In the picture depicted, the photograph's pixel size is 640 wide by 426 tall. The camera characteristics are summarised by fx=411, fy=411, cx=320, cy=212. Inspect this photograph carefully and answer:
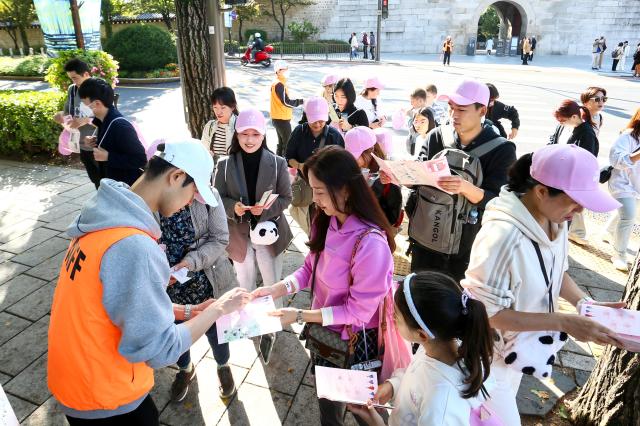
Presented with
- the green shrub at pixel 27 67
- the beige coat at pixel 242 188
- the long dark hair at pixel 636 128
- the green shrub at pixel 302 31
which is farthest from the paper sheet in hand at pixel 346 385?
the green shrub at pixel 302 31

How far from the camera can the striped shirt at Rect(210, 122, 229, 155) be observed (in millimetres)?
4805

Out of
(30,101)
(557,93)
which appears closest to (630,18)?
(557,93)

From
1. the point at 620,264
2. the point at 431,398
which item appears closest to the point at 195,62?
the point at 431,398

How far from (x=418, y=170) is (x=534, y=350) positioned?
130 centimetres

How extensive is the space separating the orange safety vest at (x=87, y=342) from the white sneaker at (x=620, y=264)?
17.8 ft

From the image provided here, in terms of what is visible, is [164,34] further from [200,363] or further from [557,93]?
[200,363]

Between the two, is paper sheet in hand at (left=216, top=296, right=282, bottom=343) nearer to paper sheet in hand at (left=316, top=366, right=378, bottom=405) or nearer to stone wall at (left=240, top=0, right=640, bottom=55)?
paper sheet in hand at (left=316, top=366, right=378, bottom=405)

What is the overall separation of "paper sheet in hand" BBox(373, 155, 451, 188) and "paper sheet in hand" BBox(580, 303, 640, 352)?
1.14 metres

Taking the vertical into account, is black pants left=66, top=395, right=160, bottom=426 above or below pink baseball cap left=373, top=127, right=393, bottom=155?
below

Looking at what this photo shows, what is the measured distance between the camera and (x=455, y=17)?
33500 millimetres

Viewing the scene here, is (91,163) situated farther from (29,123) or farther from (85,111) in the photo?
(29,123)

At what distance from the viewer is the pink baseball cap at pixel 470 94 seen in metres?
2.94

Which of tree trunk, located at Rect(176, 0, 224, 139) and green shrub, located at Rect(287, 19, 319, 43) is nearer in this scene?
tree trunk, located at Rect(176, 0, 224, 139)

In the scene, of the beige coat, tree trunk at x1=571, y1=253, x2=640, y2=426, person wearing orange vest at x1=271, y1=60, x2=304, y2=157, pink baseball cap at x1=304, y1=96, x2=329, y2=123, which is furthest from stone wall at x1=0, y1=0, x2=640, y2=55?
tree trunk at x1=571, y1=253, x2=640, y2=426
